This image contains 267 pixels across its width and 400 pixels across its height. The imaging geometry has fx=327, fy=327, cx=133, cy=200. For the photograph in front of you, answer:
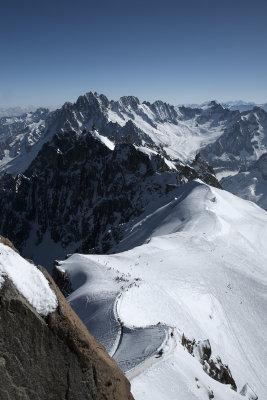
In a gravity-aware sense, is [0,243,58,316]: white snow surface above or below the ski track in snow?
above

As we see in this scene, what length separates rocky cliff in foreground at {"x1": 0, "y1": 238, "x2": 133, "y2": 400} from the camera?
25.2 feet

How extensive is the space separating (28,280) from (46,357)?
6.44 ft

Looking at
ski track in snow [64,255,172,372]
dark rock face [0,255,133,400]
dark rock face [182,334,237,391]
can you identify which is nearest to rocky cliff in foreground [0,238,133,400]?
dark rock face [0,255,133,400]

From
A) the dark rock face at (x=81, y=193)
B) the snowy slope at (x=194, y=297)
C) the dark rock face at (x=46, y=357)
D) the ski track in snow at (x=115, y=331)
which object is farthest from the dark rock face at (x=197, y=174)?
the dark rock face at (x=46, y=357)

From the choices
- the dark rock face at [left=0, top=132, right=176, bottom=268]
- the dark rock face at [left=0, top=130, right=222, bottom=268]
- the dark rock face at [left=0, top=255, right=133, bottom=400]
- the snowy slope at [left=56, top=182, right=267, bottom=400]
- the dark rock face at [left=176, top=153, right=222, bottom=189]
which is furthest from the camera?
the dark rock face at [left=176, top=153, right=222, bottom=189]

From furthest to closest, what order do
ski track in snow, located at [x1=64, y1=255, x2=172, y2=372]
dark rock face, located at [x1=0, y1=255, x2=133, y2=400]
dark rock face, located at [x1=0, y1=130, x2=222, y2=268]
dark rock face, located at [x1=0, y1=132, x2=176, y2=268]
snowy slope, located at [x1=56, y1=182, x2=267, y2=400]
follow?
dark rock face, located at [x1=0, y1=132, x2=176, y2=268] → dark rock face, located at [x1=0, y1=130, x2=222, y2=268] → ski track in snow, located at [x1=64, y1=255, x2=172, y2=372] → snowy slope, located at [x1=56, y1=182, x2=267, y2=400] → dark rock face, located at [x1=0, y1=255, x2=133, y2=400]

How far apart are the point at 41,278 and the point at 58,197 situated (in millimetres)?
124365

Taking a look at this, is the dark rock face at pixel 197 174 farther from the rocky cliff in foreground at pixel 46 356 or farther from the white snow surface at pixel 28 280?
the white snow surface at pixel 28 280

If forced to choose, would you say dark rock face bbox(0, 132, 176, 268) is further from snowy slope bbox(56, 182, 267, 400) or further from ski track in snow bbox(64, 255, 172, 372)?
ski track in snow bbox(64, 255, 172, 372)

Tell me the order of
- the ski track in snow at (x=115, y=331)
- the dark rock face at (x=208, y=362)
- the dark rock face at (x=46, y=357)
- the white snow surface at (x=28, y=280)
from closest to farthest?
1. the dark rock face at (x=46, y=357)
2. the white snow surface at (x=28, y=280)
3. the ski track in snow at (x=115, y=331)
4. the dark rock face at (x=208, y=362)

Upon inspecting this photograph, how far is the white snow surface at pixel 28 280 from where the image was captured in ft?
26.2

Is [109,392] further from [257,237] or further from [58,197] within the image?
[58,197]

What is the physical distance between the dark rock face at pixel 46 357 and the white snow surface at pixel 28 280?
17 cm

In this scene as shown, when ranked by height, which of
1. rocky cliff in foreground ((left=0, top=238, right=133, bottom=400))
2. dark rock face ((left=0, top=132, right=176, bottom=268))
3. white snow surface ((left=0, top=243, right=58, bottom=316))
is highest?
white snow surface ((left=0, top=243, right=58, bottom=316))
